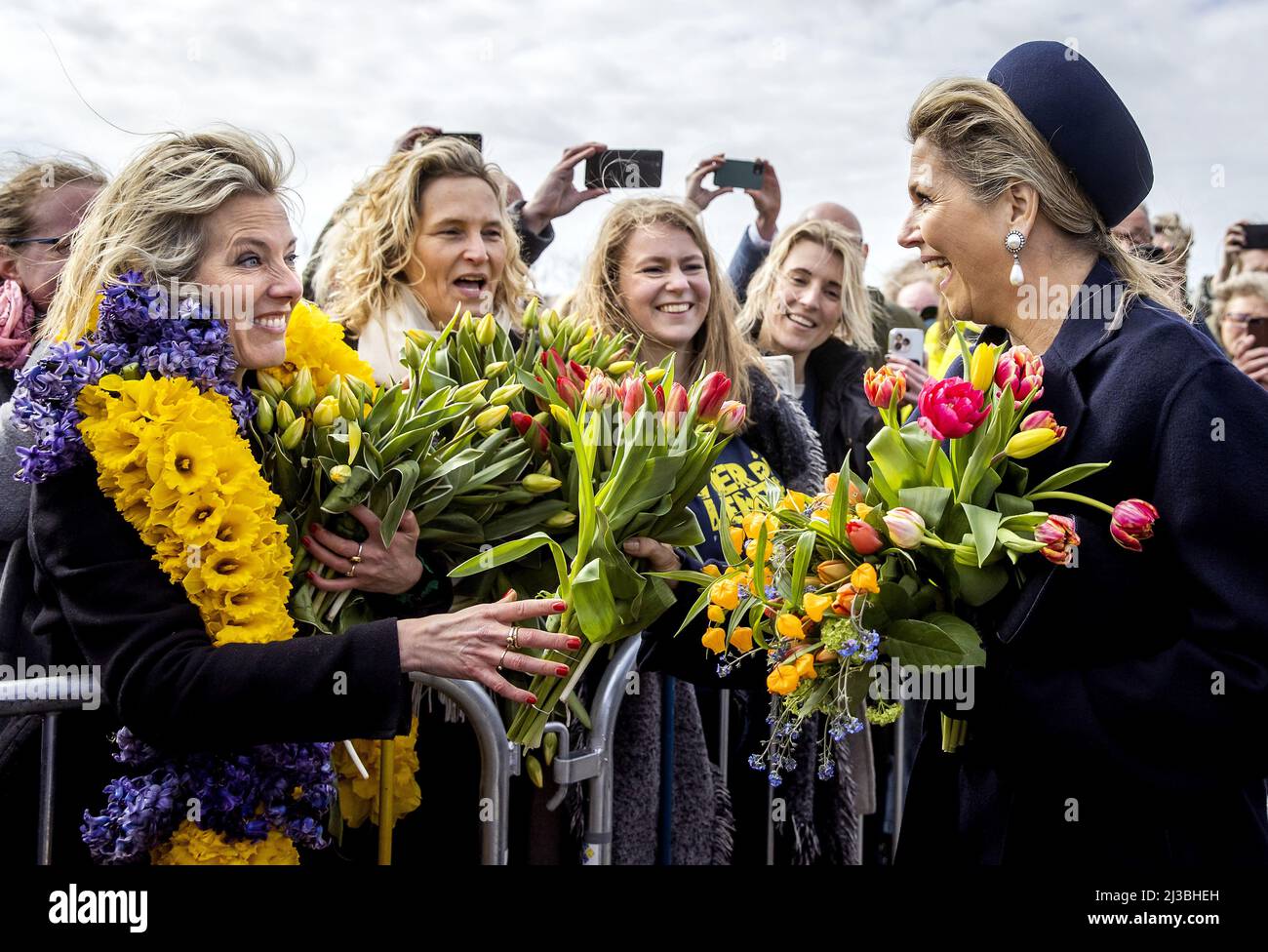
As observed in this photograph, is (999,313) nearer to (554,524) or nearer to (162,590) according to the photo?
(554,524)

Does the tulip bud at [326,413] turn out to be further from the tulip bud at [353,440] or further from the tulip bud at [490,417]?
the tulip bud at [490,417]

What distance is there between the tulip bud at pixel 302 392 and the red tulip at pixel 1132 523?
4.72 ft

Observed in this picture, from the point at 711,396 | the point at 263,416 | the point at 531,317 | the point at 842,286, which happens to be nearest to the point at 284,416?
the point at 263,416

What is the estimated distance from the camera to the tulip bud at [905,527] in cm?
177

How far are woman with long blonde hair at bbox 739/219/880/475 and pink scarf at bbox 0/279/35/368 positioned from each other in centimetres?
244

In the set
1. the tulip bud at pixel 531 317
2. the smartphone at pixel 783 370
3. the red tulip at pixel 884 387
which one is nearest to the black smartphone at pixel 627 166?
the smartphone at pixel 783 370

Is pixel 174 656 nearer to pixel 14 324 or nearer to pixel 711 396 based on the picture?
pixel 711 396

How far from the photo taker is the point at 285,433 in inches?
86.8

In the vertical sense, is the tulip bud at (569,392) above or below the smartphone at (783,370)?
below

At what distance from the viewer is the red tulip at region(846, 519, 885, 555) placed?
183cm

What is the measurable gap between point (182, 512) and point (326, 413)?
35cm

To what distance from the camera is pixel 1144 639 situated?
72.4 inches

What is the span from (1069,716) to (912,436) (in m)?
0.49
